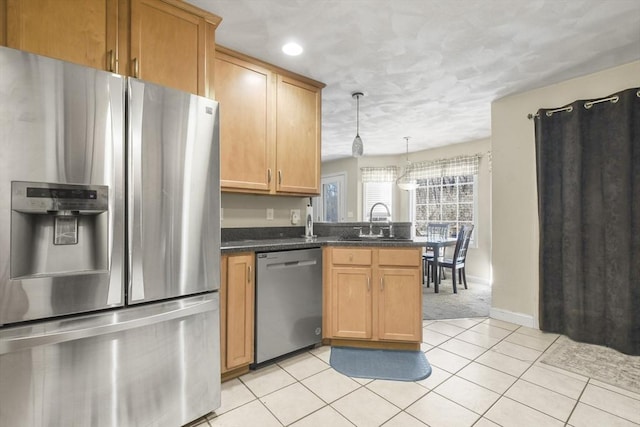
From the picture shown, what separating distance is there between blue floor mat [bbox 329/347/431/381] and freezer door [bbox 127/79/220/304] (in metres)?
1.20

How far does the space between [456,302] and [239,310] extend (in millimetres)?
2997

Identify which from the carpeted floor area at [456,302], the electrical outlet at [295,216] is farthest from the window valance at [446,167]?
the electrical outlet at [295,216]

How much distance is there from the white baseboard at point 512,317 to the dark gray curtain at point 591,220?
0.14 m

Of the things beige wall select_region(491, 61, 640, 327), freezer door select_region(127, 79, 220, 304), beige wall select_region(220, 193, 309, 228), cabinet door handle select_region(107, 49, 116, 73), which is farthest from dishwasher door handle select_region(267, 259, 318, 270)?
beige wall select_region(491, 61, 640, 327)

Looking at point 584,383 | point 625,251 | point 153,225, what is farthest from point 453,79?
point 153,225

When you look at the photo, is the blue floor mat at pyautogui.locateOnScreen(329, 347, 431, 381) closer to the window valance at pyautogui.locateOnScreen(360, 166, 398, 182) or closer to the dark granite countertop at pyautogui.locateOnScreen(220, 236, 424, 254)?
the dark granite countertop at pyautogui.locateOnScreen(220, 236, 424, 254)

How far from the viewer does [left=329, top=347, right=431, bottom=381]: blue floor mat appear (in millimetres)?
2078

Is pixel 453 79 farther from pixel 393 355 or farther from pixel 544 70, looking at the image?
pixel 393 355

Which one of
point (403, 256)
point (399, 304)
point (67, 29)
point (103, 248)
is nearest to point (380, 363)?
point (399, 304)

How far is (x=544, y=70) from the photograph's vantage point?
264 cm

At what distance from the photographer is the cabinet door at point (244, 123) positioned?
2.23m

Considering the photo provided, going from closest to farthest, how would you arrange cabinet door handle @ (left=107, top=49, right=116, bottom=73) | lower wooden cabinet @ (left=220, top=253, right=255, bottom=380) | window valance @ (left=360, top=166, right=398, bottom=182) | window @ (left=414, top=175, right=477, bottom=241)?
cabinet door handle @ (left=107, top=49, right=116, bottom=73)
lower wooden cabinet @ (left=220, top=253, right=255, bottom=380)
window @ (left=414, top=175, right=477, bottom=241)
window valance @ (left=360, top=166, right=398, bottom=182)

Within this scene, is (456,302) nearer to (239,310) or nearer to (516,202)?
(516,202)

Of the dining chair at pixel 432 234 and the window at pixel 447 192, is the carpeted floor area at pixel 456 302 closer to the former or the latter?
the dining chair at pixel 432 234
